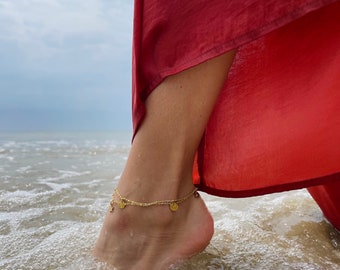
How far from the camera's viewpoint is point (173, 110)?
2.65 feet

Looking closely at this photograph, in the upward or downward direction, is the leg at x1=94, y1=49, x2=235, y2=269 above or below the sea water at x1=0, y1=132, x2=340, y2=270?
above

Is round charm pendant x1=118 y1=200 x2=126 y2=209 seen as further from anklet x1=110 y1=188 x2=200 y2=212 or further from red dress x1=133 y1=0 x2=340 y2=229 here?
red dress x1=133 y1=0 x2=340 y2=229

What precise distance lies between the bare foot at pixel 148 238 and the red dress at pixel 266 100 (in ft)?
0.56

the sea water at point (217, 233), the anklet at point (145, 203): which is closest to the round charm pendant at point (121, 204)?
the anklet at point (145, 203)

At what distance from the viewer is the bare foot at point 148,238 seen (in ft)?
2.72

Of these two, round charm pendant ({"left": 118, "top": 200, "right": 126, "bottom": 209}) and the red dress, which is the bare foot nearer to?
round charm pendant ({"left": 118, "top": 200, "right": 126, "bottom": 209})

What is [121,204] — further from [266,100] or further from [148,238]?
[266,100]

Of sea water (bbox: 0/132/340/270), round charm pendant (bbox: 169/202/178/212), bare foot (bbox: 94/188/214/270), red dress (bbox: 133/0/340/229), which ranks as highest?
red dress (bbox: 133/0/340/229)

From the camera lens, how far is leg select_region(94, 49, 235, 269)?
810 millimetres

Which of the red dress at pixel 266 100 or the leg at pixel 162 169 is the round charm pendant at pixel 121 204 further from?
the red dress at pixel 266 100

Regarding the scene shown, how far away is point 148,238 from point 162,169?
150 mm

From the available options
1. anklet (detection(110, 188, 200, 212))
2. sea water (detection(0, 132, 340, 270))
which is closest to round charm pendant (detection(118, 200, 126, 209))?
anklet (detection(110, 188, 200, 212))

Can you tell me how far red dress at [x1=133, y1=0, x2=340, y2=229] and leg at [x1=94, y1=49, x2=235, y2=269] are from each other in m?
0.04

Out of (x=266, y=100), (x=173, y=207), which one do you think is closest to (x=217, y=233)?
(x=173, y=207)
